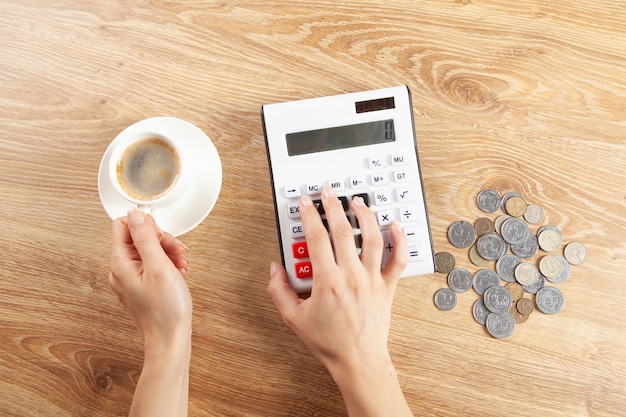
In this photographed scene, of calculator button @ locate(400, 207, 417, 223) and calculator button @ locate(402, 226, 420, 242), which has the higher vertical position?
calculator button @ locate(400, 207, 417, 223)

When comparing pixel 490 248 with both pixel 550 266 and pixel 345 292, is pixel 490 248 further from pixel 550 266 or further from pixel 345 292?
pixel 345 292

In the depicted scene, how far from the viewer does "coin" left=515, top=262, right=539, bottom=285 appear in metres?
0.76

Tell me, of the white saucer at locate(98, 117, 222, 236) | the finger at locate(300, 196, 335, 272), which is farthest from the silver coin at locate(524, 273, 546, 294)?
the white saucer at locate(98, 117, 222, 236)

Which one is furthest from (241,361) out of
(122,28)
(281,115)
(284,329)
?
(122,28)

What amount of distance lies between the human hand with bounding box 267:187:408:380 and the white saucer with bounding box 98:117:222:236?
14 centimetres

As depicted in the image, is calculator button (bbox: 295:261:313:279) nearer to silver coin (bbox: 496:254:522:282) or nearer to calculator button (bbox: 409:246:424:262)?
calculator button (bbox: 409:246:424:262)

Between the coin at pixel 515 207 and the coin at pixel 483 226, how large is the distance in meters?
0.03

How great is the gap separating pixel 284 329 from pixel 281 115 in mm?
310

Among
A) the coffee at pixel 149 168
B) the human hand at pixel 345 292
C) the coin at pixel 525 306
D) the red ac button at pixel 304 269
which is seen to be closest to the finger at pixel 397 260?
the human hand at pixel 345 292

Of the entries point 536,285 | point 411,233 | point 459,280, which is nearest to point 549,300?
point 536,285

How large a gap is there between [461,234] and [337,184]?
0.21 metres

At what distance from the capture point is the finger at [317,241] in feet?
2.13

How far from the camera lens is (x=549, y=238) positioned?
29.9 inches

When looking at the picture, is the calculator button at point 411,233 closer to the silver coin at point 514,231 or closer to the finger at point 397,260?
the finger at point 397,260
